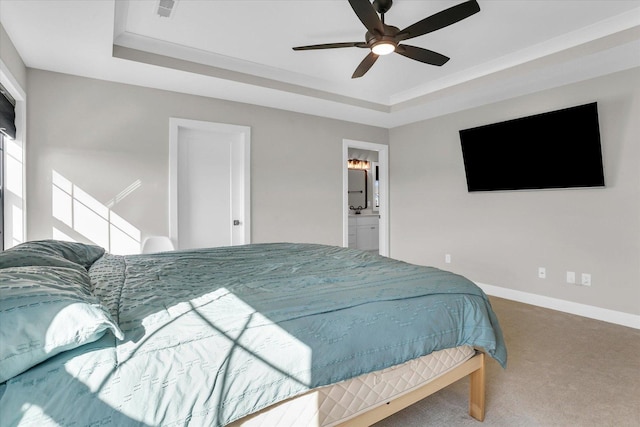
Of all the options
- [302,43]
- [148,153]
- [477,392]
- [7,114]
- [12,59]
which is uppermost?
[302,43]

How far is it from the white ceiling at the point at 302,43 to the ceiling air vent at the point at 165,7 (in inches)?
1.5

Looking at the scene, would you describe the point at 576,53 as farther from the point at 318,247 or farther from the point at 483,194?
the point at 318,247

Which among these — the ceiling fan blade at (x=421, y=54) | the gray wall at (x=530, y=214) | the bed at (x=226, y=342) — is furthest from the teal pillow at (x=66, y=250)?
the gray wall at (x=530, y=214)

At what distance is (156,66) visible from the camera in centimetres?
313

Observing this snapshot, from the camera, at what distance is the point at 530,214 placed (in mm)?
3965

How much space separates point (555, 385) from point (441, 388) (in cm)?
101

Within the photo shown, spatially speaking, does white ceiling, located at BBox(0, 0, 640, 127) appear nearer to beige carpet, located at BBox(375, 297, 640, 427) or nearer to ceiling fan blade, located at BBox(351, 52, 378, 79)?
ceiling fan blade, located at BBox(351, 52, 378, 79)

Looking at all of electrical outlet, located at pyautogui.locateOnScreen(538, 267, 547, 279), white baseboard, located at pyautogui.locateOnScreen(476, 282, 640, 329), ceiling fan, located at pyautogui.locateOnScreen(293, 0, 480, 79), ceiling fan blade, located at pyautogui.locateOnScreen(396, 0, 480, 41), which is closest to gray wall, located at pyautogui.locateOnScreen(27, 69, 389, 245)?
ceiling fan, located at pyautogui.locateOnScreen(293, 0, 480, 79)

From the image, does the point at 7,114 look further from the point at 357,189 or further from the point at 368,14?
the point at 357,189

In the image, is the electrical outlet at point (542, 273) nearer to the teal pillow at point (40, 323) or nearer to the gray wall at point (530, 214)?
the gray wall at point (530, 214)

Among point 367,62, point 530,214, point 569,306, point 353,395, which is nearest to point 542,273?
point 569,306

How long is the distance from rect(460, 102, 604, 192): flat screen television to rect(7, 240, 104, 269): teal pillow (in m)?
4.22

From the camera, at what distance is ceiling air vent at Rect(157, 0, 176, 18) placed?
2.50 metres

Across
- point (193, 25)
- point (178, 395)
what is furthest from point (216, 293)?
point (193, 25)
